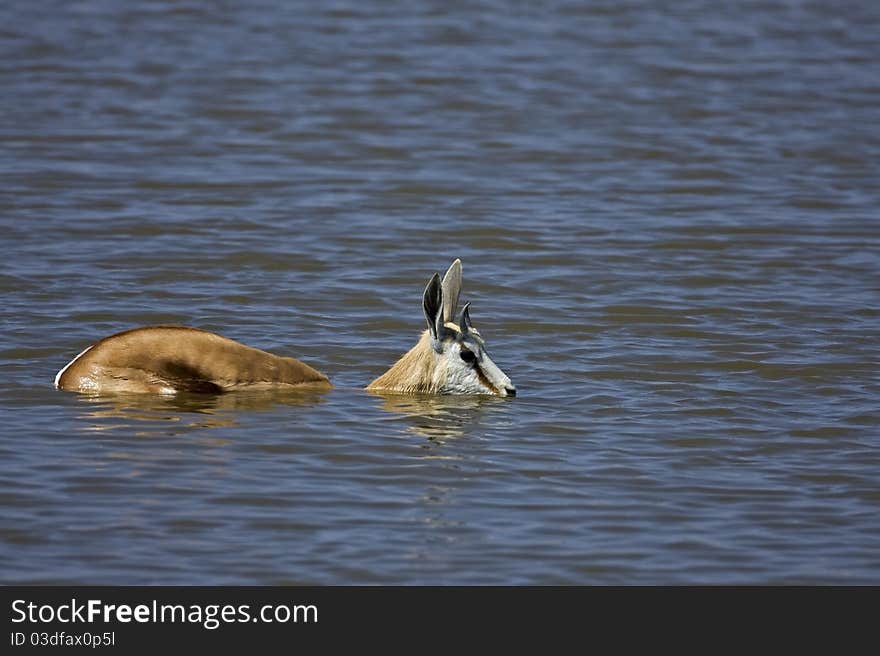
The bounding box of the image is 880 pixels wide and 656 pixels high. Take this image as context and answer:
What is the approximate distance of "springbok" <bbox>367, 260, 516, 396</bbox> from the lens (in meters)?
10.4

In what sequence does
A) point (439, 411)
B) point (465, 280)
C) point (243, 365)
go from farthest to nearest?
point (465, 280)
point (439, 411)
point (243, 365)

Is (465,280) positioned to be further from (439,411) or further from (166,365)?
(166,365)

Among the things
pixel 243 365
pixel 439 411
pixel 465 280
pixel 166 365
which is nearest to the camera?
pixel 166 365

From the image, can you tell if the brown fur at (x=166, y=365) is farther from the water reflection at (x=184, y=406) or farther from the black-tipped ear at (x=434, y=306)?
the black-tipped ear at (x=434, y=306)

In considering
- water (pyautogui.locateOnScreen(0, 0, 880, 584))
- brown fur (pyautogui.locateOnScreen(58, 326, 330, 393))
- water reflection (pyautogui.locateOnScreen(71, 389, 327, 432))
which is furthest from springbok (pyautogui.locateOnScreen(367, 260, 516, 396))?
brown fur (pyautogui.locateOnScreen(58, 326, 330, 393))

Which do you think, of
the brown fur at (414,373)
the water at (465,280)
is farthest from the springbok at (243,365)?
the water at (465,280)

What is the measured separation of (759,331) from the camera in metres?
12.6

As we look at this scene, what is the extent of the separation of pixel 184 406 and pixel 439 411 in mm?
1597

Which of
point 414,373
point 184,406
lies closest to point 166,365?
point 184,406

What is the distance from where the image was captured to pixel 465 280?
14.3 m

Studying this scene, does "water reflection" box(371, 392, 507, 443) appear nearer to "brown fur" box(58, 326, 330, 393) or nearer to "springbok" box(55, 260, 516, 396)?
"springbok" box(55, 260, 516, 396)

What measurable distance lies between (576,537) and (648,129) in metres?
13.2

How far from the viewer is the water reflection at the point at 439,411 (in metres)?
9.77
